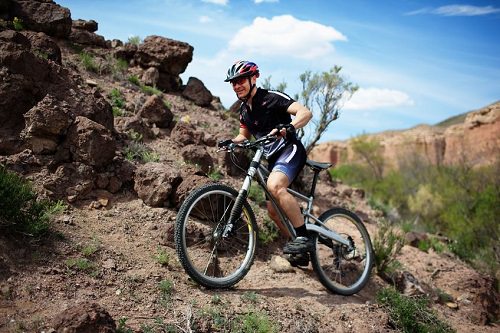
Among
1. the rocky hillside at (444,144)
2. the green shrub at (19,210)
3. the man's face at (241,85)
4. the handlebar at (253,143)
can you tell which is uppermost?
the rocky hillside at (444,144)

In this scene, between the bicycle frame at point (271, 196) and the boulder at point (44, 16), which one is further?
the boulder at point (44, 16)

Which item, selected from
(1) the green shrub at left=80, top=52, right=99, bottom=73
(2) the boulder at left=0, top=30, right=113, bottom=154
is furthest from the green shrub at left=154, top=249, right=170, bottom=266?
(1) the green shrub at left=80, top=52, right=99, bottom=73

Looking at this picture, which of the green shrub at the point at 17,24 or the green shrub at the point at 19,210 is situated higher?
the green shrub at the point at 17,24

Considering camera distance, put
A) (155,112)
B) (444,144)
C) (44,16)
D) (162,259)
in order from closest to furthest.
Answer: (162,259) < (155,112) < (44,16) < (444,144)

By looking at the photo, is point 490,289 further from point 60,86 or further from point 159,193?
point 60,86

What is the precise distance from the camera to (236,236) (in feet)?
16.9

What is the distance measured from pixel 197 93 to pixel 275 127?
20.7 feet

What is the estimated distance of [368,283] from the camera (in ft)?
20.1

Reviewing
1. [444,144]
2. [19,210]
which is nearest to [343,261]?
[19,210]

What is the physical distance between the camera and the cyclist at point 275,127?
15.0ft

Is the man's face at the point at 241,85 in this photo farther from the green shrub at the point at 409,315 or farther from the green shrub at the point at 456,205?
the green shrub at the point at 456,205

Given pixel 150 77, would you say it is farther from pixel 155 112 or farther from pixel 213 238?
pixel 213 238

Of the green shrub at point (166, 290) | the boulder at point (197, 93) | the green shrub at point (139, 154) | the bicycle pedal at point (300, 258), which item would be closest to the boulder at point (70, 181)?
the green shrub at point (139, 154)

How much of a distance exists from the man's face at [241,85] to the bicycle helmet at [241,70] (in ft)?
0.20
